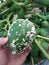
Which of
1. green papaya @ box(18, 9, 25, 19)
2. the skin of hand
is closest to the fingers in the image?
the skin of hand

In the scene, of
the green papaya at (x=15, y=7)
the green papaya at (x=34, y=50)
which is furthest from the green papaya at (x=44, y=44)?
the green papaya at (x=15, y=7)

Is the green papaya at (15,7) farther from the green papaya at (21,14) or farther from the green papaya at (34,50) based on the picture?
the green papaya at (34,50)

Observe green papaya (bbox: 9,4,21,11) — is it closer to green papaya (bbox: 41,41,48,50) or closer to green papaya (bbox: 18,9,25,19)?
green papaya (bbox: 18,9,25,19)

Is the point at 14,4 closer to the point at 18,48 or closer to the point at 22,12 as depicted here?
the point at 22,12

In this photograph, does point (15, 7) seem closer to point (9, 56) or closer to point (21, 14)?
point (21, 14)

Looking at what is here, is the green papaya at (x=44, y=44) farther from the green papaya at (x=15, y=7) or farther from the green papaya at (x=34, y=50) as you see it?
the green papaya at (x=15, y=7)

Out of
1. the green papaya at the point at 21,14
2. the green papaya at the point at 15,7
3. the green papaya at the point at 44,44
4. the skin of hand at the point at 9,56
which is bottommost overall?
the skin of hand at the point at 9,56

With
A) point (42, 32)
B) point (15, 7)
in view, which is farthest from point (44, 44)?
point (15, 7)

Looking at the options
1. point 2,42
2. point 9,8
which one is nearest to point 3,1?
point 9,8

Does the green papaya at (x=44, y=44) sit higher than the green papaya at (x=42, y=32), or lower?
lower
